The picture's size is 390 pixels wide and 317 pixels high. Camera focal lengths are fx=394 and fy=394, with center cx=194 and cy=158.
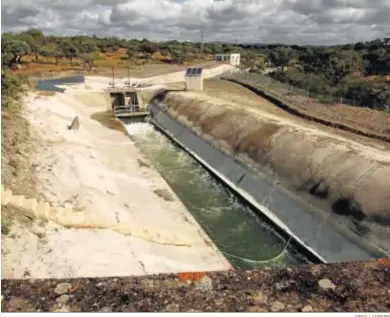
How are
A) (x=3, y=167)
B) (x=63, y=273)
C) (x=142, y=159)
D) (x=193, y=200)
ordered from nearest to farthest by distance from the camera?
(x=63, y=273) → (x=3, y=167) → (x=193, y=200) → (x=142, y=159)

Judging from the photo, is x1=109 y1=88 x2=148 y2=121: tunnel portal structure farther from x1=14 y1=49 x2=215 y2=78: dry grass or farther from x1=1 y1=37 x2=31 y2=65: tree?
x1=1 y1=37 x2=31 y2=65: tree

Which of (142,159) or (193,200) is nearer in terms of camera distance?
(193,200)

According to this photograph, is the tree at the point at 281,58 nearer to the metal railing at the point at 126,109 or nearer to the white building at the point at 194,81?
the white building at the point at 194,81

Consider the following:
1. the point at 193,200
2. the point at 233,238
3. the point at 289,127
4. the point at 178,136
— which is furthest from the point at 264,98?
the point at 233,238

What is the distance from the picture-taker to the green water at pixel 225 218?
19.4m

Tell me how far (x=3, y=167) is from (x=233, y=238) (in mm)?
12107

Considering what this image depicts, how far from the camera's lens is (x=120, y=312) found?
3.87m

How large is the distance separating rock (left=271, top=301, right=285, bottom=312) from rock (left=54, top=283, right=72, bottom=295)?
2160 mm

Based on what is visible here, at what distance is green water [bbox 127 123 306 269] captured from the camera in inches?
763

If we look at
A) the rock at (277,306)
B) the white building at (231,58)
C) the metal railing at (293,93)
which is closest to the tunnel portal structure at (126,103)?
the metal railing at (293,93)

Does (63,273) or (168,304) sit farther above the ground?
(168,304)

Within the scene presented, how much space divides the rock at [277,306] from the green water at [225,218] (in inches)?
587

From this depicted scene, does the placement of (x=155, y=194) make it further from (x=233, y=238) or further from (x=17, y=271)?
(x=17, y=271)

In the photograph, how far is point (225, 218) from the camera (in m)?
23.4
